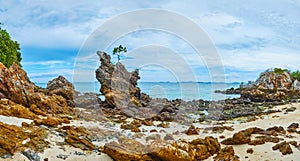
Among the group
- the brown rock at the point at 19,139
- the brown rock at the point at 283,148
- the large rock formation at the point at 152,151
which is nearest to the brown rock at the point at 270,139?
the brown rock at the point at 283,148

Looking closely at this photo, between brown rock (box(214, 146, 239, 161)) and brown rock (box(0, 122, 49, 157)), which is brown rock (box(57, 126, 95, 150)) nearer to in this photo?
brown rock (box(0, 122, 49, 157))

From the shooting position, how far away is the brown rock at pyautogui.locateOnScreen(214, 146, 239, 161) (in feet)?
52.4

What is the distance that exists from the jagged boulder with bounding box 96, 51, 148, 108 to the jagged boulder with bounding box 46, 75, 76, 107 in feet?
13.2

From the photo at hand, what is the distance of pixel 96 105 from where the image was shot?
120ft

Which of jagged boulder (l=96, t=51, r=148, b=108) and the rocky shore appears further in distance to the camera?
jagged boulder (l=96, t=51, r=148, b=108)

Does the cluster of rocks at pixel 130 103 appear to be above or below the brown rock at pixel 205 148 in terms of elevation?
above

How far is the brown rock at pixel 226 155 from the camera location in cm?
1598

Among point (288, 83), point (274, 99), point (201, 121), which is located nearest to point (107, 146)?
point (201, 121)

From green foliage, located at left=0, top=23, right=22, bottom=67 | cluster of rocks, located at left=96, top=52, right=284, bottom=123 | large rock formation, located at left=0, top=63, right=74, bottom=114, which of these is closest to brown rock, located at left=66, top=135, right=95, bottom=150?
large rock formation, located at left=0, top=63, right=74, bottom=114

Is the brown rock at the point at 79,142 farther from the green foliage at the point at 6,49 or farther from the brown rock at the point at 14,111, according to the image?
the green foliage at the point at 6,49

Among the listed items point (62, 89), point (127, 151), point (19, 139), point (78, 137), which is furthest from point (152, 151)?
point (62, 89)

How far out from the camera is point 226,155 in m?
16.4

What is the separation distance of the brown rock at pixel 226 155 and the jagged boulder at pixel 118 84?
19.5 meters

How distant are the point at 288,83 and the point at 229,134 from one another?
2662 inches
